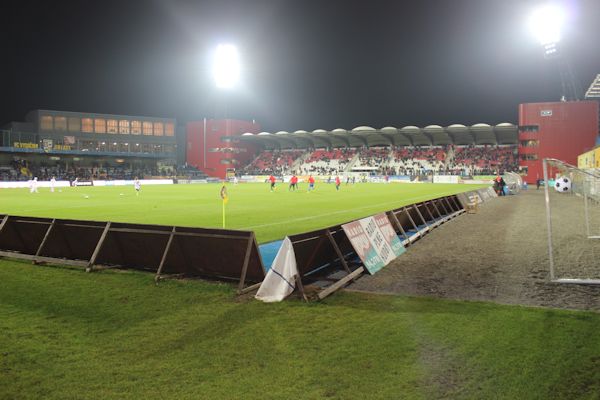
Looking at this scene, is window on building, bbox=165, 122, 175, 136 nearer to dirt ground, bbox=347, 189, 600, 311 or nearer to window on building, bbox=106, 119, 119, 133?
window on building, bbox=106, 119, 119, 133

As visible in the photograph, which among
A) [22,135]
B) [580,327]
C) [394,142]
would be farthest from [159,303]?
[394,142]

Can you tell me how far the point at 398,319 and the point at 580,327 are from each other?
93.5 inches

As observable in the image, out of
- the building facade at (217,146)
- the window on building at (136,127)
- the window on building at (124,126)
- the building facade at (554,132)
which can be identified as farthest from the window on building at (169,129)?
the building facade at (554,132)

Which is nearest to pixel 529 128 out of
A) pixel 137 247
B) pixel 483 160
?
pixel 483 160

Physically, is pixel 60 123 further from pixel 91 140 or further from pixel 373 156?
pixel 373 156

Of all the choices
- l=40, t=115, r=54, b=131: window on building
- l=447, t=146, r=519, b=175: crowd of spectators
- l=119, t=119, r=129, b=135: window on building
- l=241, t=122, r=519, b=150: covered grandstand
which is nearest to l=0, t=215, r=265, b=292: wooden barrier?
l=447, t=146, r=519, b=175: crowd of spectators

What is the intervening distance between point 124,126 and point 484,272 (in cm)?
9861

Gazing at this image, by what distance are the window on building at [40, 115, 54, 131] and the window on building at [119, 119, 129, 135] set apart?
1286 cm

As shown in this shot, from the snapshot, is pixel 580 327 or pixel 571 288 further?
pixel 571 288

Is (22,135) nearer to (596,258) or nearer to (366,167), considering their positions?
(366,167)

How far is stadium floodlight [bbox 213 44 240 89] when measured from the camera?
6847 cm

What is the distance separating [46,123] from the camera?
89.0 metres

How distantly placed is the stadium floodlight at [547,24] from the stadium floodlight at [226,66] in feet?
126

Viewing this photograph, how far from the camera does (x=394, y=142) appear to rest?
104 metres
